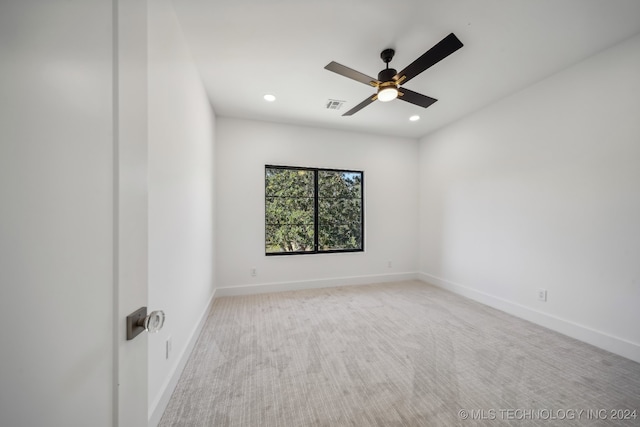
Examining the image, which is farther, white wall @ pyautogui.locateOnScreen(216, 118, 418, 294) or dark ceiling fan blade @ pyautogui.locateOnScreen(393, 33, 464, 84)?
white wall @ pyautogui.locateOnScreen(216, 118, 418, 294)

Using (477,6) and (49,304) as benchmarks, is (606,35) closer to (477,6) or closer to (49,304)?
(477,6)

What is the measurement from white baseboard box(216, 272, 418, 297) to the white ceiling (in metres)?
2.73

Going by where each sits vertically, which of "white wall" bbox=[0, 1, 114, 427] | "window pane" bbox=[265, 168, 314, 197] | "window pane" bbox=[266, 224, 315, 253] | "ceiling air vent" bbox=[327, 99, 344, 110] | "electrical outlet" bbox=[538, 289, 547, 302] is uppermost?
"ceiling air vent" bbox=[327, 99, 344, 110]

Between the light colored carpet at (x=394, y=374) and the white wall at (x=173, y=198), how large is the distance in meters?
0.31

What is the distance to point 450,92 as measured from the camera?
2924 millimetres

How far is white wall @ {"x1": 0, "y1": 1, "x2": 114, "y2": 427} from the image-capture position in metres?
0.37

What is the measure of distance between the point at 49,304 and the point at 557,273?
3.78 meters

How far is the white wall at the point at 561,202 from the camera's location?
2.12m

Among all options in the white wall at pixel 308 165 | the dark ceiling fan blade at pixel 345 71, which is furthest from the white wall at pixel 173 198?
the dark ceiling fan blade at pixel 345 71

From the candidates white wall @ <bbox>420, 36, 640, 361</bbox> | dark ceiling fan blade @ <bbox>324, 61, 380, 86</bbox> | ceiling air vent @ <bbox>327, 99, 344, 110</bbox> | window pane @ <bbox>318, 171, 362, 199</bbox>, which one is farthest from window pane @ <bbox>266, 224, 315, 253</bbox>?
dark ceiling fan blade @ <bbox>324, 61, 380, 86</bbox>

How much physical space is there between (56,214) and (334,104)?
3.21 metres

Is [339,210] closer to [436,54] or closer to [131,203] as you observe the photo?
[436,54]

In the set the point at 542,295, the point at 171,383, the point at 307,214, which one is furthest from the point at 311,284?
the point at 542,295

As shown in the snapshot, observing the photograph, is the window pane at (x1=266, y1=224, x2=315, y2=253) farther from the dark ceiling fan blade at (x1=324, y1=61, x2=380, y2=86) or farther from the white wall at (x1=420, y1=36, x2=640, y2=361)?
the dark ceiling fan blade at (x1=324, y1=61, x2=380, y2=86)
